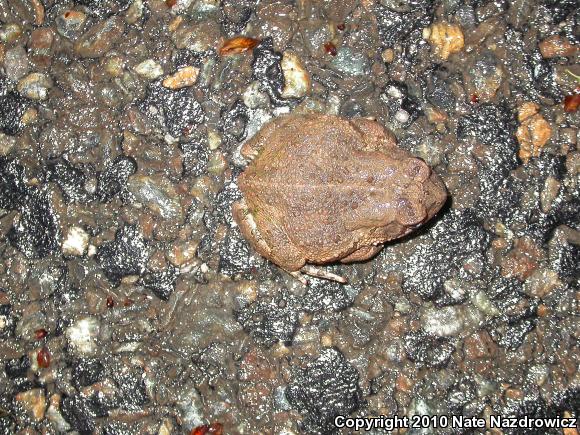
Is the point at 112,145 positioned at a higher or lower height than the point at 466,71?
lower

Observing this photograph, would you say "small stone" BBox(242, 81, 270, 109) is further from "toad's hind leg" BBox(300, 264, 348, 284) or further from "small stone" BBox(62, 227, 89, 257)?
"small stone" BBox(62, 227, 89, 257)

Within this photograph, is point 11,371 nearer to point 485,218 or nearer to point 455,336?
point 455,336

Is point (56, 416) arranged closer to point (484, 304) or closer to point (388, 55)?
point (484, 304)

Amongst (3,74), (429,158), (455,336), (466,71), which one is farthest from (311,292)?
(3,74)

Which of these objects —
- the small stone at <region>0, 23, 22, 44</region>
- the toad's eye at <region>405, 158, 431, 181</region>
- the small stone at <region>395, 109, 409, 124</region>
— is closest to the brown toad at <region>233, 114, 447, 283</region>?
the toad's eye at <region>405, 158, 431, 181</region>

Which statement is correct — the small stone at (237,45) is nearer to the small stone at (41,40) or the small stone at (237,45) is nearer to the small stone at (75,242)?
the small stone at (41,40)

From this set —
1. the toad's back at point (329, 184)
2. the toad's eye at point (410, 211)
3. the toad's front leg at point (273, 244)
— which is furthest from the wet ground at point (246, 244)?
the toad's eye at point (410, 211)
